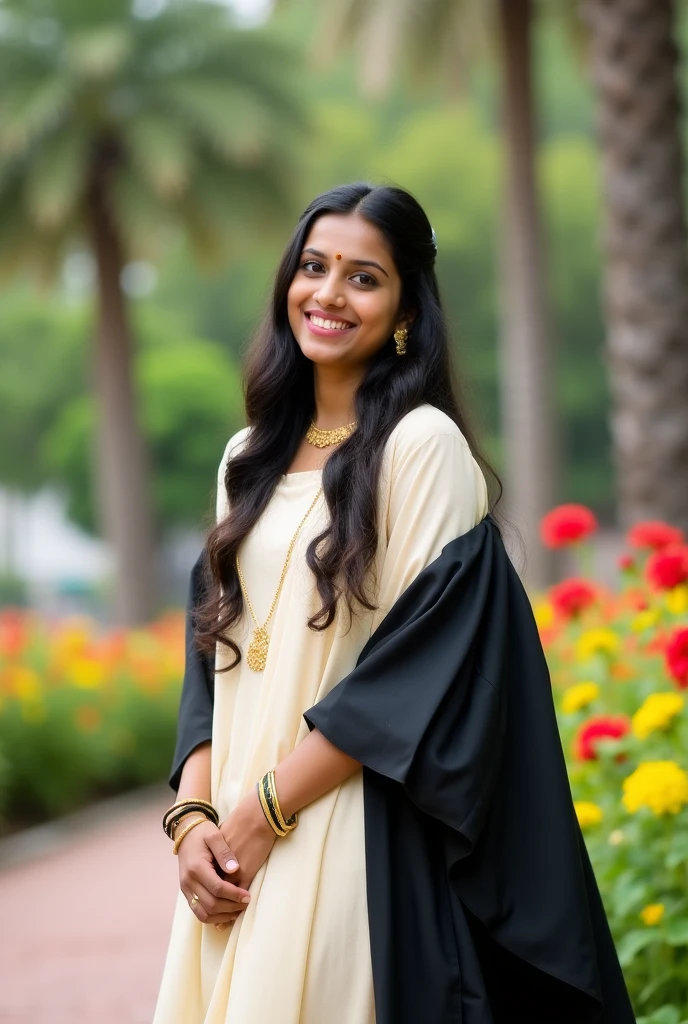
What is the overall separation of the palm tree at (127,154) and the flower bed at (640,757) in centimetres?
979

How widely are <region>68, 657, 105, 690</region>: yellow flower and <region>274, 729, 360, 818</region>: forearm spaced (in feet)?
21.6

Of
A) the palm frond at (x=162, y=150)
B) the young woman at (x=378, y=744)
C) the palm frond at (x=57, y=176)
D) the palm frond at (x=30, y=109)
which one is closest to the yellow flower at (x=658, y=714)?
the young woman at (x=378, y=744)

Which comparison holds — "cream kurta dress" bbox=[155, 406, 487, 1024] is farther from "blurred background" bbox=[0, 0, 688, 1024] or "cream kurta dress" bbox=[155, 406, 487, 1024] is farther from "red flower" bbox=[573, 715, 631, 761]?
"red flower" bbox=[573, 715, 631, 761]

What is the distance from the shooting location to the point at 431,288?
2.50 metres

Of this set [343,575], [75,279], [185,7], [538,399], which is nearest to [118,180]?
[185,7]

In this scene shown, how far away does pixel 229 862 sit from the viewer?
2.21 meters

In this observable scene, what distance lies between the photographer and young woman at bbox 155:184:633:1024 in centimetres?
212

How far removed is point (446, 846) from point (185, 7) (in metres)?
13.8

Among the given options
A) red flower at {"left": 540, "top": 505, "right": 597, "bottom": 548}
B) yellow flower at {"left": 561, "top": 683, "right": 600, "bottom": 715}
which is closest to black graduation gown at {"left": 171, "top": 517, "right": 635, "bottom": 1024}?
yellow flower at {"left": 561, "top": 683, "right": 600, "bottom": 715}

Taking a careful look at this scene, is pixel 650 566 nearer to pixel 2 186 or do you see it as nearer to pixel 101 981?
pixel 101 981

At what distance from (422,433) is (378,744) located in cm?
55

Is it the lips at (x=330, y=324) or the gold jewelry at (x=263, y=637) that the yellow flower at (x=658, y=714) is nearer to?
the gold jewelry at (x=263, y=637)

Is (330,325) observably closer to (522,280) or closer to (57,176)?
(522,280)

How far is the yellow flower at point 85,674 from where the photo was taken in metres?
8.60
